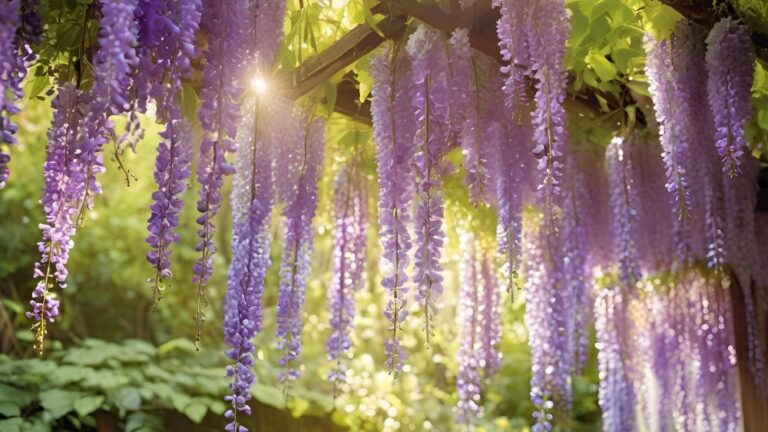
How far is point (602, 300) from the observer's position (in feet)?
12.7

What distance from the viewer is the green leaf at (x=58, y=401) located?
12.0ft

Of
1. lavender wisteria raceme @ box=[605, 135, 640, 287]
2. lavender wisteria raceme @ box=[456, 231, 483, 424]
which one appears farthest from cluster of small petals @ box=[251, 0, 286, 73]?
lavender wisteria raceme @ box=[456, 231, 483, 424]

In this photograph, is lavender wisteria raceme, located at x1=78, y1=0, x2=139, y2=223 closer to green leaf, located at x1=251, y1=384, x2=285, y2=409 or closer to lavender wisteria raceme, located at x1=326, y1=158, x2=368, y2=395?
lavender wisteria raceme, located at x1=326, y1=158, x2=368, y2=395

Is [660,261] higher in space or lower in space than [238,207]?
higher

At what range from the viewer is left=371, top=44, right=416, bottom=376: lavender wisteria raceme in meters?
2.14

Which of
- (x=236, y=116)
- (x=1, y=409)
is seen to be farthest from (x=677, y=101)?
(x=1, y=409)

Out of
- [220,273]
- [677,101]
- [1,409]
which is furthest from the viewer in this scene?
[220,273]

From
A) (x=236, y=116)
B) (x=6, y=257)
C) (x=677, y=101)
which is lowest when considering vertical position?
(x=236, y=116)

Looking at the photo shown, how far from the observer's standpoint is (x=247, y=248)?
207 centimetres

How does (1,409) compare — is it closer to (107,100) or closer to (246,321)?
(246,321)

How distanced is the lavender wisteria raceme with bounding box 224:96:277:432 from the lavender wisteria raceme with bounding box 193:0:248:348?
0.23 meters

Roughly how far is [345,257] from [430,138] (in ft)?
3.41

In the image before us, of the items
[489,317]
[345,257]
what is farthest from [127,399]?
[489,317]

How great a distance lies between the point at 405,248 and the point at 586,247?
1358 mm
